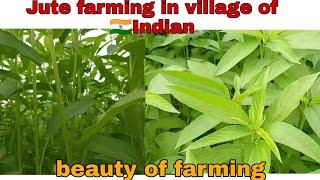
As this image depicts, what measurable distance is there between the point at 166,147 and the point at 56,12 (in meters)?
0.26

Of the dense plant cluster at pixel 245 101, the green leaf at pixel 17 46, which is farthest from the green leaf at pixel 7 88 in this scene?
the dense plant cluster at pixel 245 101

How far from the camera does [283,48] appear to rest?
42 centimetres

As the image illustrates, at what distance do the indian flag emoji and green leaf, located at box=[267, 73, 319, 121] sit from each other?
0.25 m

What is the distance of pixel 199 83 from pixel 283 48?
83 millimetres

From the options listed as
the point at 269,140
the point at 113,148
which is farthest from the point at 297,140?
the point at 113,148

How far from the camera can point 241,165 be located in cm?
44

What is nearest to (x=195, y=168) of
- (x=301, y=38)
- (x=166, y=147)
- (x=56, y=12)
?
(x=166, y=147)

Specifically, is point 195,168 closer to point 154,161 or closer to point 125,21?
point 154,161

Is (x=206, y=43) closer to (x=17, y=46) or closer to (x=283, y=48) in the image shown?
(x=283, y=48)

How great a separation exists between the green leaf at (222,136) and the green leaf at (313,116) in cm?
5

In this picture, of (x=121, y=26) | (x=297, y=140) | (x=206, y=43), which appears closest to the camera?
(x=297, y=140)

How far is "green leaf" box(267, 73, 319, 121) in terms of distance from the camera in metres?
0.39

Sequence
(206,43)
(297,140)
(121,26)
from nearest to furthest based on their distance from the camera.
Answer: (297,140) → (206,43) → (121,26)

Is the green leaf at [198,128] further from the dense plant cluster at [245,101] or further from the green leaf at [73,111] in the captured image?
the green leaf at [73,111]
